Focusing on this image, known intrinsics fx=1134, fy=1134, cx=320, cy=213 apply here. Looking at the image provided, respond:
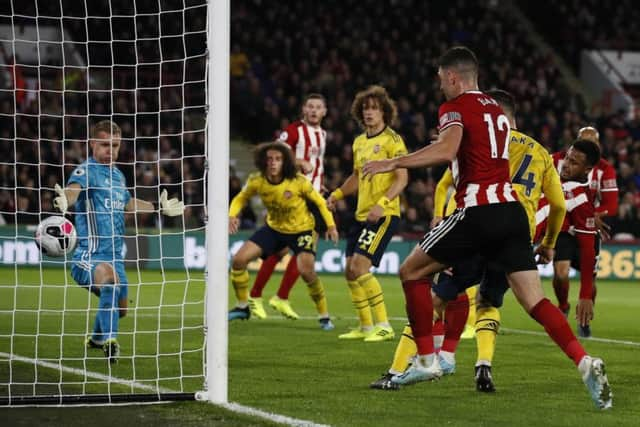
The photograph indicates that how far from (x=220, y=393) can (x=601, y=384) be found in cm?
208

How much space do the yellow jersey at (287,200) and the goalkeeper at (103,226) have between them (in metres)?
2.58

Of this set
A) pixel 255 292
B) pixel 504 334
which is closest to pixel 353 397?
pixel 504 334

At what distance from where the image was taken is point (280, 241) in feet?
37.6

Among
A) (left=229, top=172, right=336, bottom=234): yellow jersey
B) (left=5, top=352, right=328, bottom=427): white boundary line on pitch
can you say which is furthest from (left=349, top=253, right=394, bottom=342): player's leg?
(left=5, top=352, right=328, bottom=427): white boundary line on pitch

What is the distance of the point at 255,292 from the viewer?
41.0ft

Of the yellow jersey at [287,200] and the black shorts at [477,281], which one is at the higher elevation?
the yellow jersey at [287,200]

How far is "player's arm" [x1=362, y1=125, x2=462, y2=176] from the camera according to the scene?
6.09m

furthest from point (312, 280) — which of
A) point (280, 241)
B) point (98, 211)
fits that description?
point (98, 211)

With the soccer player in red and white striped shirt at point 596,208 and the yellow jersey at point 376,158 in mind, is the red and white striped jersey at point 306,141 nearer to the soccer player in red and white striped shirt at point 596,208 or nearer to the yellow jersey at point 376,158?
the yellow jersey at point 376,158

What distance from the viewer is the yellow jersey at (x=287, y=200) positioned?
11.2 metres

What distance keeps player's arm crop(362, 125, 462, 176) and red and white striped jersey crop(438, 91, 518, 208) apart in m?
0.13

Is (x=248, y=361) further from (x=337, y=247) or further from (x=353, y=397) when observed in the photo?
(x=337, y=247)

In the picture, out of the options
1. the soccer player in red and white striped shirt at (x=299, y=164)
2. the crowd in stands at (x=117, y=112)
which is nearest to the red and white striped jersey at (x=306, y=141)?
the soccer player in red and white striped shirt at (x=299, y=164)

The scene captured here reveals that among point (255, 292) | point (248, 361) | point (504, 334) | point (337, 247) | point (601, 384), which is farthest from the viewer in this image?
point (337, 247)
